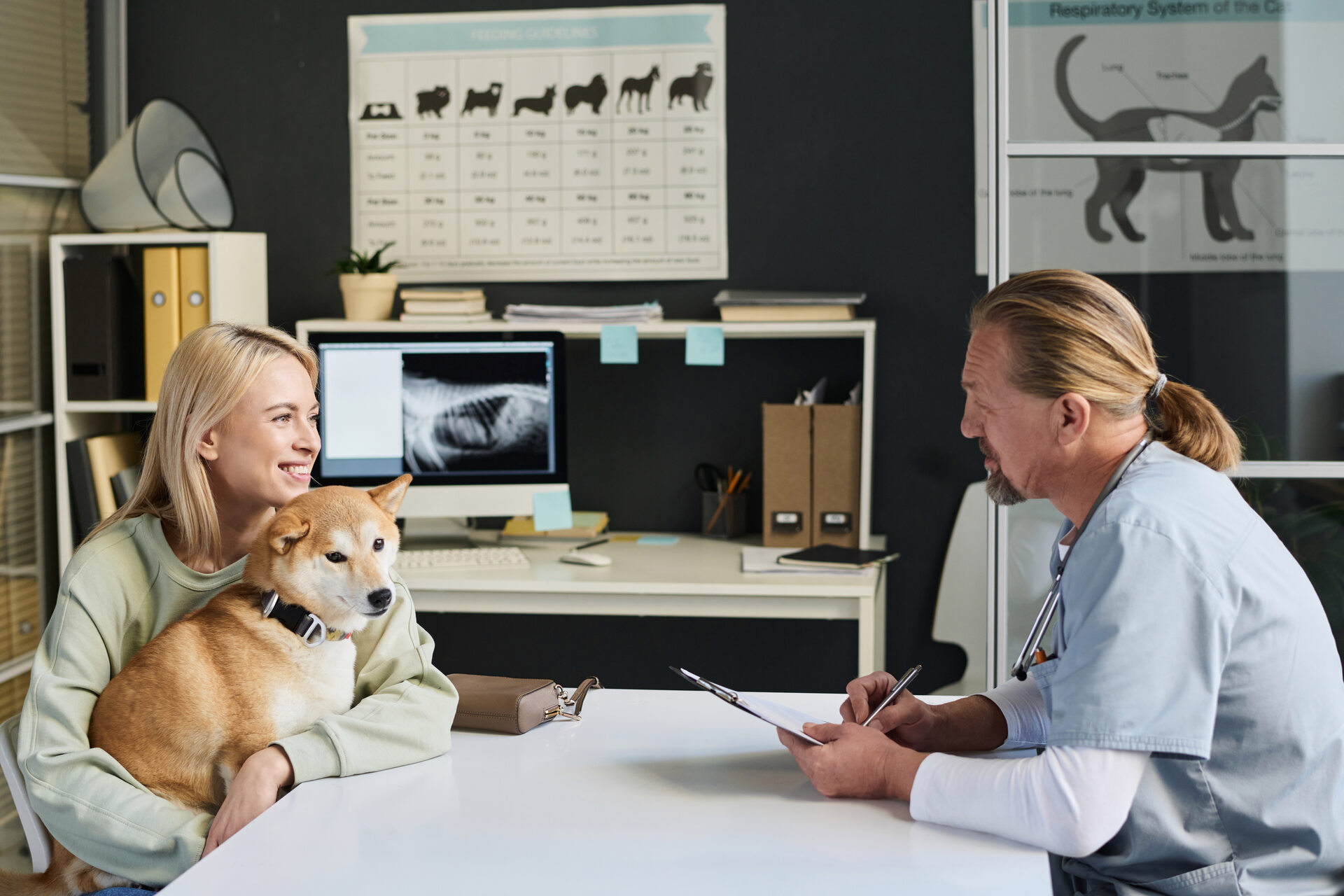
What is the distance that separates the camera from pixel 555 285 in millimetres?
3018

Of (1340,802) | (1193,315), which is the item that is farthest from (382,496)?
(1193,315)

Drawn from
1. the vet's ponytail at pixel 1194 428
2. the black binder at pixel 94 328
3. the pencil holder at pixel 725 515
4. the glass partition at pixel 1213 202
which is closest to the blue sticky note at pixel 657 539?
the pencil holder at pixel 725 515

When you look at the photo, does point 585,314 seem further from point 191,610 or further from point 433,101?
point 191,610

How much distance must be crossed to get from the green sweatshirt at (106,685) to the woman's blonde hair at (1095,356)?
778mm

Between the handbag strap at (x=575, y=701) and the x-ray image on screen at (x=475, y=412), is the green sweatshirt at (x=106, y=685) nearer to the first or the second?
the handbag strap at (x=575, y=701)

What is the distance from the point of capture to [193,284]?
8.77 ft

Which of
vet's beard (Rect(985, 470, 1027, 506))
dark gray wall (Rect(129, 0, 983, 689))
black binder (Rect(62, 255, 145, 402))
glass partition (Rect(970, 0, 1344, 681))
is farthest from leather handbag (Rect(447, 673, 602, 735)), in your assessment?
black binder (Rect(62, 255, 145, 402))

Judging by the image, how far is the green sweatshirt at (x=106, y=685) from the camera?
3.76ft

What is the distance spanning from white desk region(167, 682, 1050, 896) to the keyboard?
1198mm

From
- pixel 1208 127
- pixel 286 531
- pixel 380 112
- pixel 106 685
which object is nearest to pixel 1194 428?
pixel 1208 127

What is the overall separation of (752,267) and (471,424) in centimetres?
85

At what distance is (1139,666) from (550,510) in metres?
1.87

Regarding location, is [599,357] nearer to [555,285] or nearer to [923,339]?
[555,285]

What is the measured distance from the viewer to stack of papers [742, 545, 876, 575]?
95.1 inches
